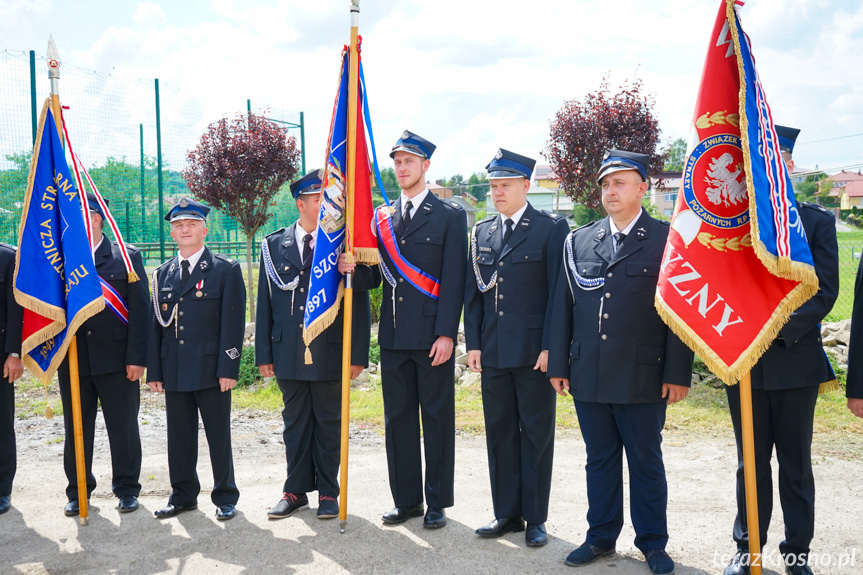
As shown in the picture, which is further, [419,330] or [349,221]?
[349,221]

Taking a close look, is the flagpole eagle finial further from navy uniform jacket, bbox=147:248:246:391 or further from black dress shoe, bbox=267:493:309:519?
black dress shoe, bbox=267:493:309:519

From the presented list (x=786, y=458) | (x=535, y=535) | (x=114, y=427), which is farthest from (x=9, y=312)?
(x=786, y=458)

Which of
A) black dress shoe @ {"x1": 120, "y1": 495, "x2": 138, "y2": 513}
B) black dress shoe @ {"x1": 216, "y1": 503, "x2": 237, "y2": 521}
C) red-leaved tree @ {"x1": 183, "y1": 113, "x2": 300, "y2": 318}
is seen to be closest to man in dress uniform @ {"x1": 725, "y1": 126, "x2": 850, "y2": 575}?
black dress shoe @ {"x1": 216, "y1": 503, "x2": 237, "y2": 521}

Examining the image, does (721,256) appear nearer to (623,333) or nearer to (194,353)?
(623,333)

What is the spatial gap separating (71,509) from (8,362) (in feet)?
3.53

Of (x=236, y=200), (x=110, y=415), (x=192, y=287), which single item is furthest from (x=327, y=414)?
(x=236, y=200)

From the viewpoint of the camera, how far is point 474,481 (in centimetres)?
509

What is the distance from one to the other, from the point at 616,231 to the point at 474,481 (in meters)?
2.26

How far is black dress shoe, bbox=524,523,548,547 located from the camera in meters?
3.90

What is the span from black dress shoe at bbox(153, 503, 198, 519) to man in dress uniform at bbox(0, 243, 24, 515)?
3.67ft

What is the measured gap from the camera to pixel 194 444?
15.1ft

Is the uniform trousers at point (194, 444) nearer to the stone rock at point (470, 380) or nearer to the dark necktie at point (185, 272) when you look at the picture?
the dark necktie at point (185, 272)

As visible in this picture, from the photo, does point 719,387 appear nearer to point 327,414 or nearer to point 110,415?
point 327,414

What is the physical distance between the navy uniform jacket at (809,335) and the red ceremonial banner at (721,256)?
0.17 m
